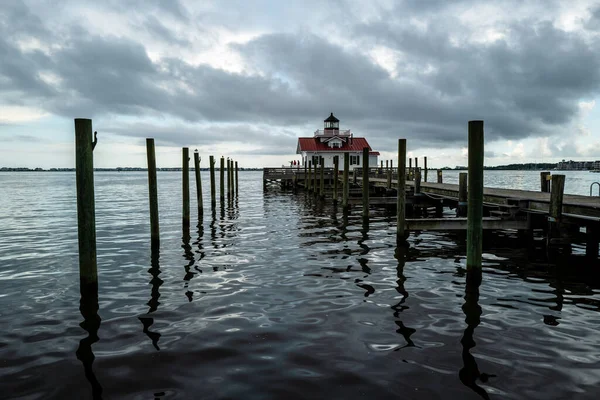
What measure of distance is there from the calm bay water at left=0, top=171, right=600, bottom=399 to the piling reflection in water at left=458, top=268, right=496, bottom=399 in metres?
0.03

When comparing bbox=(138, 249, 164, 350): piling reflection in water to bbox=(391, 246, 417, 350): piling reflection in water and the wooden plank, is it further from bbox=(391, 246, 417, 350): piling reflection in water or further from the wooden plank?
the wooden plank

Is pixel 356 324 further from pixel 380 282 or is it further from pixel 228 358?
pixel 380 282

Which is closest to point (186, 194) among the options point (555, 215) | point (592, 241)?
point (555, 215)

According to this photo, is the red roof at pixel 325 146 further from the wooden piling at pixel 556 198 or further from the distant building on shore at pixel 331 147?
the wooden piling at pixel 556 198

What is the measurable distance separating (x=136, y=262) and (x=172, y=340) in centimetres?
600

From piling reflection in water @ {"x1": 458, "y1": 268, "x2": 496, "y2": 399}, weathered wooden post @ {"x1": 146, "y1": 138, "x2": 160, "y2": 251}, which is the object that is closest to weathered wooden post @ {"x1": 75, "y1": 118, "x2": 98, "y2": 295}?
weathered wooden post @ {"x1": 146, "y1": 138, "x2": 160, "y2": 251}

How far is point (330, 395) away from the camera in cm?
477

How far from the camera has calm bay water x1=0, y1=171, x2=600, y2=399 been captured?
5035mm

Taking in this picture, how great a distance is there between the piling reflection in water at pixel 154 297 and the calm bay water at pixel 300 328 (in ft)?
0.14

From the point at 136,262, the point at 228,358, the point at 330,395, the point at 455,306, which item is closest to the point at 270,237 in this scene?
the point at 136,262

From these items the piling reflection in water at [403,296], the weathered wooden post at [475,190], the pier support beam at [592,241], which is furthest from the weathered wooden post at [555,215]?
the piling reflection in water at [403,296]

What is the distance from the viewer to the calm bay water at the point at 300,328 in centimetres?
504

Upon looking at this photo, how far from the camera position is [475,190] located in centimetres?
865

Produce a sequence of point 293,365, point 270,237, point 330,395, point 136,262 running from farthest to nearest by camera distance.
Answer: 1. point 270,237
2. point 136,262
3. point 293,365
4. point 330,395
